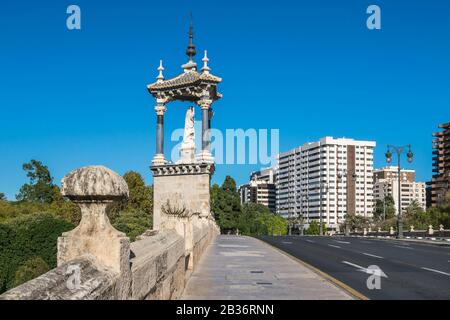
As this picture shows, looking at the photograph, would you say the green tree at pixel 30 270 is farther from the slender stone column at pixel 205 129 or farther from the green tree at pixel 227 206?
the green tree at pixel 227 206

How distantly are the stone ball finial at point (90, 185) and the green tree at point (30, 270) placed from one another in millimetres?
49229

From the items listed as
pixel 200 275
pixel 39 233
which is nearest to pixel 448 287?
pixel 200 275

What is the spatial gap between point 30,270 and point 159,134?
17784 mm

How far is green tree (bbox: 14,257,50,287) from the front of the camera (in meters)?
52.7

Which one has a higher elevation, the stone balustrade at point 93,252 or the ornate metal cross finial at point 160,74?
the ornate metal cross finial at point 160,74

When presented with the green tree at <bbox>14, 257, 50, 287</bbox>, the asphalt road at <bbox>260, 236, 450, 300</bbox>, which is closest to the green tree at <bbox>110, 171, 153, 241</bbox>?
the green tree at <bbox>14, 257, 50, 287</bbox>

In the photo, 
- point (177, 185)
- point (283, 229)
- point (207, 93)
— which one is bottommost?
point (283, 229)

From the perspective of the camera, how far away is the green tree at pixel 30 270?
173ft

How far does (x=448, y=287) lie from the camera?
45.3 ft

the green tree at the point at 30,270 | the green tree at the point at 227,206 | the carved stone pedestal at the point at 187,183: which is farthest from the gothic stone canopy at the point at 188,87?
the green tree at the point at 227,206

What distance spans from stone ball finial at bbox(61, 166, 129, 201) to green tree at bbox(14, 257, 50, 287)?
49.2 metres
